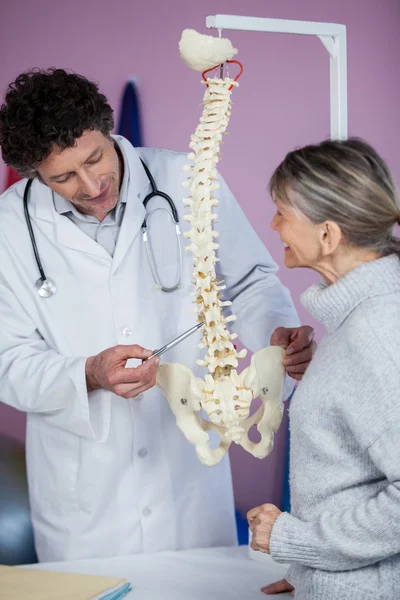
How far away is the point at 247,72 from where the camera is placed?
3.07 m

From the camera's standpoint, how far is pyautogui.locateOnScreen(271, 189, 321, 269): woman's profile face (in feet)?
4.32

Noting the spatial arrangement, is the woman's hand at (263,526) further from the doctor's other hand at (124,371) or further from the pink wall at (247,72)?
the pink wall at (247,72)

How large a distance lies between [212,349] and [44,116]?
0.66 metres

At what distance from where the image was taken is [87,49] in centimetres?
293

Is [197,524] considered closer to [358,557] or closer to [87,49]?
[358,557]

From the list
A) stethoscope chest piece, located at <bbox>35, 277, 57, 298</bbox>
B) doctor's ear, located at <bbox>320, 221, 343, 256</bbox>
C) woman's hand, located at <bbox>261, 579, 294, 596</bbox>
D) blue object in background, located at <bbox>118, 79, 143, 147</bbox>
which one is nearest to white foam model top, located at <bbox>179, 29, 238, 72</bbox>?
doctor's ear, located at <bbox>320, 221, 343, 256</bbox>

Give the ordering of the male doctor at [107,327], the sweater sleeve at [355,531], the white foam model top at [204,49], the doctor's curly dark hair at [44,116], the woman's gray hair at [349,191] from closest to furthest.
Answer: the sweater sleeve at [355,531] < the woman's gray hair at [349,191] < the white foam model top at [204,49] < the doctor's curly dark hair at [44,116] < the male doctor at [107,327]

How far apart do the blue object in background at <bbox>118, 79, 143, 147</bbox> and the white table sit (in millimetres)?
1731

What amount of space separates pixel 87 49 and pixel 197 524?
1840 millimetres

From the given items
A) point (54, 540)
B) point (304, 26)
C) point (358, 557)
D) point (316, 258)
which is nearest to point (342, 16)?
point (304, 26)

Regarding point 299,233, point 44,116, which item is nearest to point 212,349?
point 299,233

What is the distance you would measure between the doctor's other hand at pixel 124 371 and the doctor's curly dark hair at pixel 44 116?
486 mm

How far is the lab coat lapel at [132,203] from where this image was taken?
6.25ft

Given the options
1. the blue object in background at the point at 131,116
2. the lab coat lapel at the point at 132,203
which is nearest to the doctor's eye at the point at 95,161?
the lab coat lapel at the point at 132,203
